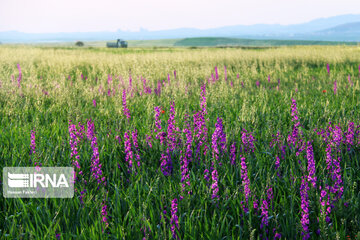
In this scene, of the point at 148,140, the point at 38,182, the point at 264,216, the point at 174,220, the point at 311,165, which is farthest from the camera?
the point at 148,140

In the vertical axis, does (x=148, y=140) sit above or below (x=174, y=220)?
above

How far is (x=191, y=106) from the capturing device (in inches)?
213

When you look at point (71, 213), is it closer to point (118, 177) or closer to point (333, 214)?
point (118, 177)

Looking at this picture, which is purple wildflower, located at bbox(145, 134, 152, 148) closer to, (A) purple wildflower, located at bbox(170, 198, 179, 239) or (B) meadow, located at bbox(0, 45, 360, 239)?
(B) meadow, located at bbox(0, 45, 360, 239)

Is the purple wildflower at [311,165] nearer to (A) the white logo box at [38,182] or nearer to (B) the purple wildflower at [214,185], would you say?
(B) the purple wildflower at [214,185]

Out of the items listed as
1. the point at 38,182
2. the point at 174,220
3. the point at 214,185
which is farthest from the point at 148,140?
the point at 174,220

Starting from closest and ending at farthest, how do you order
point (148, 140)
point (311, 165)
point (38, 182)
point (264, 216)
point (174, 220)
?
point (174, 220), point (264, 216), point (311, 165), point (38, 182), point (148, 140)

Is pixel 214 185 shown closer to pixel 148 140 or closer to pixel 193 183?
pixel 193 183

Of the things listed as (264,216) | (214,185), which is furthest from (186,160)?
(264,216)

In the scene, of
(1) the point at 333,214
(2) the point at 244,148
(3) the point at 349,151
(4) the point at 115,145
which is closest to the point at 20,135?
(4) the point at 115,145

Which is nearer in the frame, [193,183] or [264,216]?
[264,216]

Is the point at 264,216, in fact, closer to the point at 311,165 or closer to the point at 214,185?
the point at 214,185

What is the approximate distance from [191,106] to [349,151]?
2805 millimetres

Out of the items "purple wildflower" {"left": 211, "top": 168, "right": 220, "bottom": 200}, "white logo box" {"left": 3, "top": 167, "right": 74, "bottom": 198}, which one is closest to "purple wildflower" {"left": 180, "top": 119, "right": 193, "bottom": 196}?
"purple wildflower" {"left": 211, "top": 168, "right": 220, "bottom": 200}
